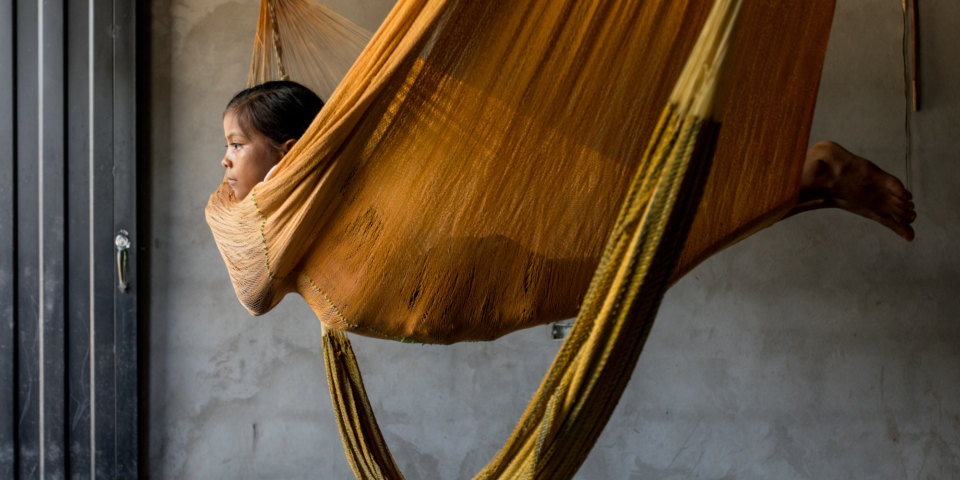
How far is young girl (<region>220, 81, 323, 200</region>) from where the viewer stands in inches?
52.6

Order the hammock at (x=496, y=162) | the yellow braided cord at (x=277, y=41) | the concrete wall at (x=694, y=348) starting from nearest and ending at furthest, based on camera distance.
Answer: the hammock at (x=496, y=162) → the yellow braided cord at (x=277, y=41) → the concrete wall at (x=694, y=348)

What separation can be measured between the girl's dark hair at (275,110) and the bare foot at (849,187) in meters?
0.87

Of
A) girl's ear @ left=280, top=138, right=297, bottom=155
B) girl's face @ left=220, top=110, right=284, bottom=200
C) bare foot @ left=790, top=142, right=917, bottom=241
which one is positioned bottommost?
girl's face @ left=220, top=110, right=284, bottom=200

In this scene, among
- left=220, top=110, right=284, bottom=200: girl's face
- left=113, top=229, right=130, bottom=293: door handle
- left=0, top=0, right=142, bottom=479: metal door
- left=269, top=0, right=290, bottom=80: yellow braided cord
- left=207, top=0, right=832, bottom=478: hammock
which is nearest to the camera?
left=207, top=0, right=832, bottom=478: hammock

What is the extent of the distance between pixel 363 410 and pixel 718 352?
1.17 metres

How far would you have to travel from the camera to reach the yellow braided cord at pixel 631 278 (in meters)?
0.68

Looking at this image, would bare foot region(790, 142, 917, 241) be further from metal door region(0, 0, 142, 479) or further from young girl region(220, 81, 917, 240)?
metal door region(0, 0, 142, 479)

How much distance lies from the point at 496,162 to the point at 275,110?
538 millimetres

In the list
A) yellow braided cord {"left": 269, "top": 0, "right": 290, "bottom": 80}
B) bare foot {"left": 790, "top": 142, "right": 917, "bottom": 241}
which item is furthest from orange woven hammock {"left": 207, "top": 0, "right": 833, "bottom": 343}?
yellow braided cord {"left": 269, "top": 0, "right": 290, "bottom": 80}

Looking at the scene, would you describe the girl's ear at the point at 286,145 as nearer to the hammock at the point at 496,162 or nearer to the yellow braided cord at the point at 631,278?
the hammock at the point at 496,162

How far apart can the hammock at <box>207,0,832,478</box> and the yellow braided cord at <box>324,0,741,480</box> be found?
17 cm

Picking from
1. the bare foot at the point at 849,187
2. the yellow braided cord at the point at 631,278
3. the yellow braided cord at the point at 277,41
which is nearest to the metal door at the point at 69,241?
the yellow braided cord at the point at 277,41

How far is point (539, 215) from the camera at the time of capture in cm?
106

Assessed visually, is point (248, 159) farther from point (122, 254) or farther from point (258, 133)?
point (122, 254)
